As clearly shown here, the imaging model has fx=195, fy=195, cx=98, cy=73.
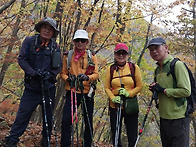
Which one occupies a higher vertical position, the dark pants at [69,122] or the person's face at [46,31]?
the person's face at [46,31]

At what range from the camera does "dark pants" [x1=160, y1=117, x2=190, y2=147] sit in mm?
3344

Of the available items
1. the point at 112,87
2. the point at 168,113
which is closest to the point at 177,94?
the point at 168,113

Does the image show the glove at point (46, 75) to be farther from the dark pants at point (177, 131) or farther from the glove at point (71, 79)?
the dark pants at point (177, 131)

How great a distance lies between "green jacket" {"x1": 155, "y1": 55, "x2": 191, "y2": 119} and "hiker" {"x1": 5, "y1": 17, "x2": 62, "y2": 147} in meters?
2.14

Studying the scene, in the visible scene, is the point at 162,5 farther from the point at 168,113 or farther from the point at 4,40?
the point at 168,113

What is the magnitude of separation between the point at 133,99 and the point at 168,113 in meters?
0.98

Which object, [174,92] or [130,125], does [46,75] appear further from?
[174,92]

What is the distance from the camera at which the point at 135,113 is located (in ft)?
14.0

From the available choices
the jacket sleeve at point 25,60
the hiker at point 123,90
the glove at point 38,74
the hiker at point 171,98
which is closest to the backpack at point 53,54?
the jacket sleeve at point 25,60

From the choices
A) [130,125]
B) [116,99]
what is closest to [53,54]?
[116,99]

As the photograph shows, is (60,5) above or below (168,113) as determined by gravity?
above

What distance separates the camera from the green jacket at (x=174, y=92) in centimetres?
337

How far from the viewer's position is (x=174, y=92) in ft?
11.1

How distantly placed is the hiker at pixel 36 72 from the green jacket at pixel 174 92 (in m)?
2.14
